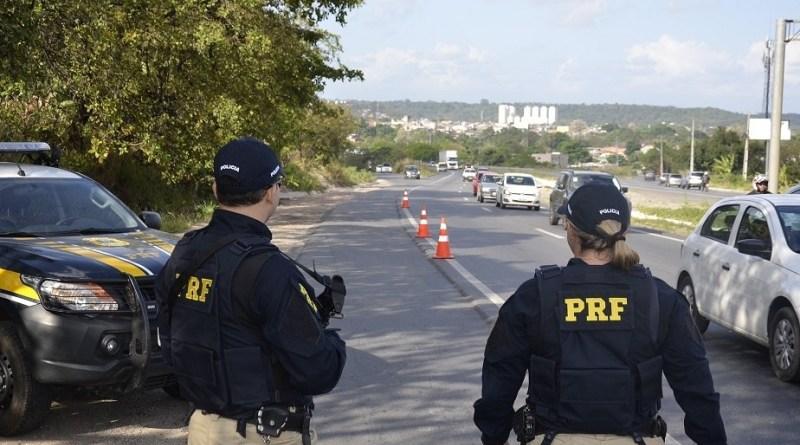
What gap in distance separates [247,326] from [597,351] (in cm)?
109

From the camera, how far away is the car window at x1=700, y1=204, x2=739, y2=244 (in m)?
9.70

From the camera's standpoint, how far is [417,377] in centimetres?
806

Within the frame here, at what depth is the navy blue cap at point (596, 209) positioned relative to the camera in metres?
3.23

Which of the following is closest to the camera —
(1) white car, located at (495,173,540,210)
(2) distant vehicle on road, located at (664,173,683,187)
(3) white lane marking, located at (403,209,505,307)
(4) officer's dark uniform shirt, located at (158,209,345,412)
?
(4) officer's dark uniform shirt, located at (158,209,345,412)

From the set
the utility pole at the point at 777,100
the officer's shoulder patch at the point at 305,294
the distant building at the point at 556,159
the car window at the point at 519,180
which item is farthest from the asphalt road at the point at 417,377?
the distant building at the point at 556,159

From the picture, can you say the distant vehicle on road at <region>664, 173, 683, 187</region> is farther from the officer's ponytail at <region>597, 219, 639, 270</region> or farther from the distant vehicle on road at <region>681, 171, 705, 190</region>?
the officer's ponytail at <region>597, 219, 639, 270</region>

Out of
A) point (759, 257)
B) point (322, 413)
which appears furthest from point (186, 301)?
point (759, 257)

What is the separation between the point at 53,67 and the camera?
1320cm

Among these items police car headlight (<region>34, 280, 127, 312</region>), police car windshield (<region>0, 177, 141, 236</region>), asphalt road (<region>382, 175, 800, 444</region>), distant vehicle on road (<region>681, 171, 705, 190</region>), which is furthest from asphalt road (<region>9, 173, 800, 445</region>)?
distant vehicle on road (<region>681, 171, 705, 190</region>)

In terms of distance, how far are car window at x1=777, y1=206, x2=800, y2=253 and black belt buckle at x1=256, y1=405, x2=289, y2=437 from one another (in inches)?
253

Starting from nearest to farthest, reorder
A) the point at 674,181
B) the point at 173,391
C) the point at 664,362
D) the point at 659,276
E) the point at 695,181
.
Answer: the point at 664,362
the point at 173,391
the point at 659,276
the point at 695,181
the point at 674,181

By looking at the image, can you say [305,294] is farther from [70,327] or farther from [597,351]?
[70,327]

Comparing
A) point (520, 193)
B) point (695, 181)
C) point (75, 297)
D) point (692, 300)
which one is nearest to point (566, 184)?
point (520, 193)

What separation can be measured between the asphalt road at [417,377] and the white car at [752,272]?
34 centimetres
